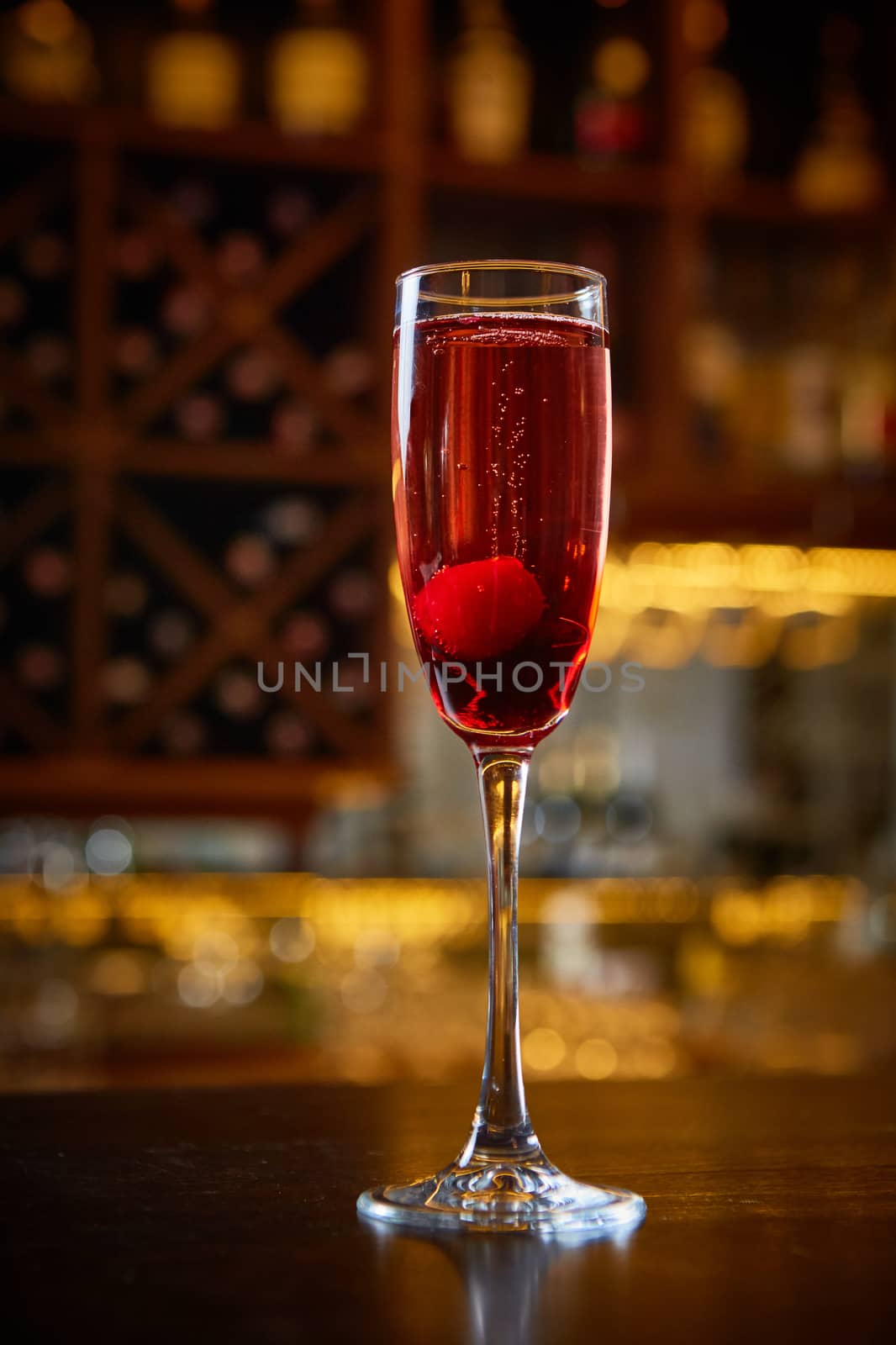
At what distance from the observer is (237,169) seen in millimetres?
2256

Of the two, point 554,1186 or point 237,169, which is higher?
point 237,169

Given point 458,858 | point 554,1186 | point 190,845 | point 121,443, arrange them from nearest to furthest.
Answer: point 554,1186 → point 121,443 → point 190,845 → point 458,858

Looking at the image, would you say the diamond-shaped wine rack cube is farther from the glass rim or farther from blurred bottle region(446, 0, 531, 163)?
the glass rim

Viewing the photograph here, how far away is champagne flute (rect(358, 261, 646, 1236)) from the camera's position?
1.78 feet

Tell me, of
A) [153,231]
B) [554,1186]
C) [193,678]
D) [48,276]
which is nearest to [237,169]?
[153,231]

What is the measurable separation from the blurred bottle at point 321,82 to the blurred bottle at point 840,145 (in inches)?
27.5

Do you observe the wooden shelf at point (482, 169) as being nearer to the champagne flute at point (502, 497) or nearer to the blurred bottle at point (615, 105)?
the blurred bottle at point (615, 105)

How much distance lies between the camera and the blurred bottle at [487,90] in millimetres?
2354

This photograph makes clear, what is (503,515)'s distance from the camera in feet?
1.77

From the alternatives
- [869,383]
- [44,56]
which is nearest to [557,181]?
[869,383]

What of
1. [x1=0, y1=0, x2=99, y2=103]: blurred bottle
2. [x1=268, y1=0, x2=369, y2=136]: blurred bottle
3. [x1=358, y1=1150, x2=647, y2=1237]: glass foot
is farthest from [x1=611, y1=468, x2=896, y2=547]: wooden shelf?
[x1=358, y1=1150, x2=647, y2=1237]: glass foot

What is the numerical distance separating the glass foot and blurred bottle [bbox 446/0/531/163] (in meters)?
2.04

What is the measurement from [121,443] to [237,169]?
0.44m

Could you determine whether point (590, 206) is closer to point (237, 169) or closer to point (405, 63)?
point (405, 63)
